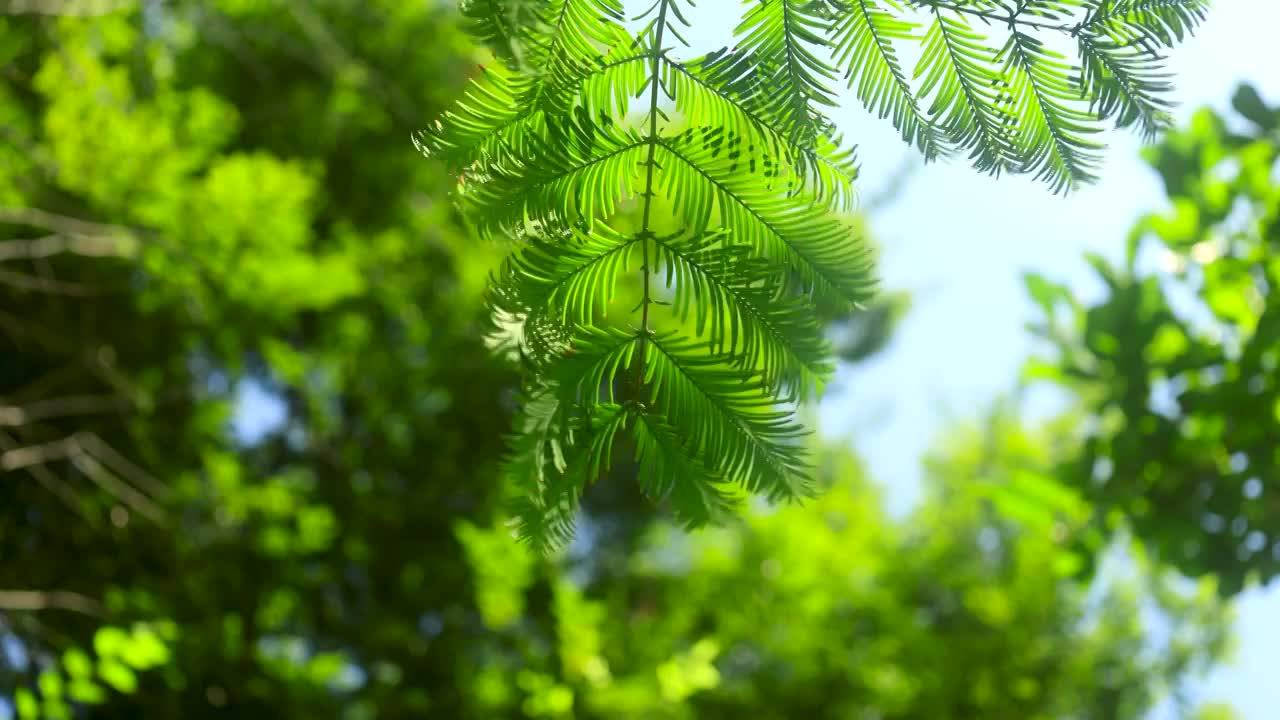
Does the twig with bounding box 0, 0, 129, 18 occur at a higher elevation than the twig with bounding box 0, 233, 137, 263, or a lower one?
higher

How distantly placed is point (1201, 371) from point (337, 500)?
2229 mm

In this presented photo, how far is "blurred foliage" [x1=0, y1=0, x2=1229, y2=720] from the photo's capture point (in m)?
2.02

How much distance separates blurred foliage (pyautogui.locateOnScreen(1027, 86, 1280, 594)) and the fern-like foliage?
A: 2.91ft

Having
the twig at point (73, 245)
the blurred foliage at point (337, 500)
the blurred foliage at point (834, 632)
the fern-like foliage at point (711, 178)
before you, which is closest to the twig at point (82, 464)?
the blurred foliage at point (337, 500)

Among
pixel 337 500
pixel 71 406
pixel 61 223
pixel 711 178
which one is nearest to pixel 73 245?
pixel 61 223

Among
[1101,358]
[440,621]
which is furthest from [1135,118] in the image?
[440,621]

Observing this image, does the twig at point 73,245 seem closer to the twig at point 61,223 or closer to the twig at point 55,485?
the twig at point 61,223

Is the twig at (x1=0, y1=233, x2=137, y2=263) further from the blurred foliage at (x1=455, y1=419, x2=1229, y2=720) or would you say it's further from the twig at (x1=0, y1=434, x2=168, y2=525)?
the blurred foliage at (x1=455, y1=419, x2=1229, y2=720)

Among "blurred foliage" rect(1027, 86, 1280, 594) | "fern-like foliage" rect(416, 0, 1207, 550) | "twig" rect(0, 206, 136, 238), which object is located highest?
"twig" rect(0, 206, 136, 238)

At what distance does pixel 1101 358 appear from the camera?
1.43m

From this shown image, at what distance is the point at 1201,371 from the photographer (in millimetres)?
1345

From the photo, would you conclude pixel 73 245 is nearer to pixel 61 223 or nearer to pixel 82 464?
pixel 61 223

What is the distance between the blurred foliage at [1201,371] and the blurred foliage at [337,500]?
4.7 inches

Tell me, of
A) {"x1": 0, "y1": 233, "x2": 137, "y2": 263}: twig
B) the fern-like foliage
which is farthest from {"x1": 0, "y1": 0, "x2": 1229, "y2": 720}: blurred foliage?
the fern-like foliage
